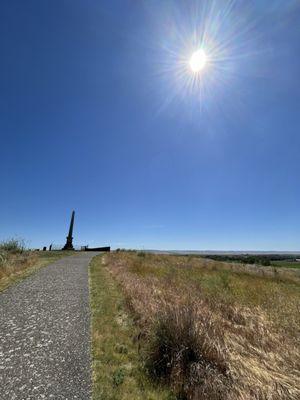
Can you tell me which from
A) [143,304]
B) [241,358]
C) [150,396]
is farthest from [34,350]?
[241,358]

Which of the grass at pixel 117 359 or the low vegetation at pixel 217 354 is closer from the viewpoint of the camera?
the low vegetation at pixel 217 354

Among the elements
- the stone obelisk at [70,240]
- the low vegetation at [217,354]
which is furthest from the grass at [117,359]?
the stone obelisk at [70,240]

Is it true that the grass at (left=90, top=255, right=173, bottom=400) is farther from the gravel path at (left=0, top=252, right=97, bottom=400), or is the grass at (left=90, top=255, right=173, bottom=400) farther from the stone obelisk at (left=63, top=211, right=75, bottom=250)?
the stone obelisk at (left=63, top=211, right=75, bottom=250)

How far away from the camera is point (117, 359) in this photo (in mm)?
5105

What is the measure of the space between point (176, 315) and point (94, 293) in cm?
599

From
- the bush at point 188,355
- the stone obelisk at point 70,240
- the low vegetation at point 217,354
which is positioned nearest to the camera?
the low vegetation at point 217,354

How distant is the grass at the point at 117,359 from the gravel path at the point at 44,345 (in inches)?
8.4

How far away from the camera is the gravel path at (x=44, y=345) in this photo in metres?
3.95

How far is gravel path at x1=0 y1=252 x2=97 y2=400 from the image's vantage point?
155 inches

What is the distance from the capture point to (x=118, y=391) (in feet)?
13.3

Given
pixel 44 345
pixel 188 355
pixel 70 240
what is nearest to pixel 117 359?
pixel 188 355

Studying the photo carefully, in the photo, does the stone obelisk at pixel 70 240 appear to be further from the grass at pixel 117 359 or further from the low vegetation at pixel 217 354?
the low vegetation at pixel 217 354

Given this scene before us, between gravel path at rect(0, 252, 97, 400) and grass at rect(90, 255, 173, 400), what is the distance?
0.21 meters

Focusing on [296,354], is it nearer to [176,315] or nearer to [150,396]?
[176,315]
